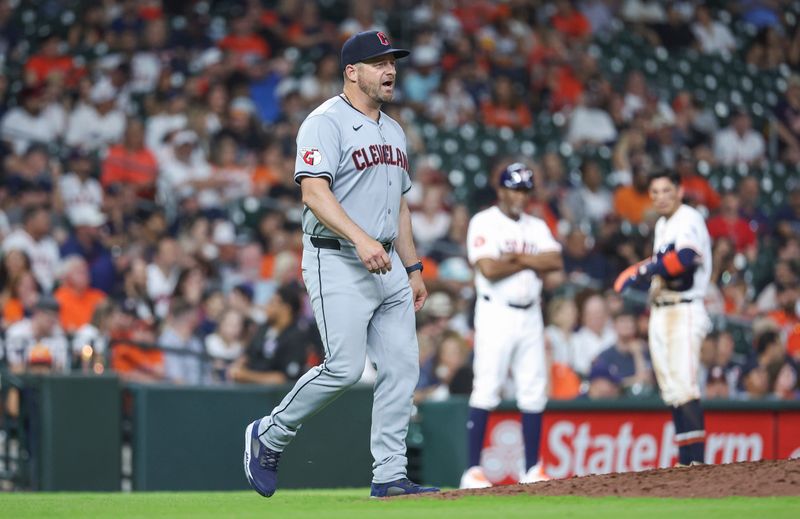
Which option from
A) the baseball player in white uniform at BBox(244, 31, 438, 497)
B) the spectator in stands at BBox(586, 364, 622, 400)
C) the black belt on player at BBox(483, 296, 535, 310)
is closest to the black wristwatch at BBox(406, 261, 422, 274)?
the baseball player in white uniform at BBox(244, 31, 438, 497)

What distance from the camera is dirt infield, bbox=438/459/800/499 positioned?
18.6 feet

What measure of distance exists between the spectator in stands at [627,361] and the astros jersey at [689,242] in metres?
3.08

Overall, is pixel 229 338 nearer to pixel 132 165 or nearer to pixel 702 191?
pixel 132 165

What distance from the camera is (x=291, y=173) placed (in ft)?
46.9

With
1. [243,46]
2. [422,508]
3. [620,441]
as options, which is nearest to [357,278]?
[422,508]

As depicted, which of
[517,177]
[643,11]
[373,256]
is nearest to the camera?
[373,256]

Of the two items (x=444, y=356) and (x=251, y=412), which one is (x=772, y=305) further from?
(x=251, y=412)

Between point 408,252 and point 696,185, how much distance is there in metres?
10.4

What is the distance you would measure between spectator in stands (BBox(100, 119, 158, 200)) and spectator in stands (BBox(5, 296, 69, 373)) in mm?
2702

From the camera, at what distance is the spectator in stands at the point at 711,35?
749 inches

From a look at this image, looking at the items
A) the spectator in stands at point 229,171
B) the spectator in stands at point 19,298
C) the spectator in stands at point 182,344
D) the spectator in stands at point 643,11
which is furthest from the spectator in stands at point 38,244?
the spectator in stands at point 643,11

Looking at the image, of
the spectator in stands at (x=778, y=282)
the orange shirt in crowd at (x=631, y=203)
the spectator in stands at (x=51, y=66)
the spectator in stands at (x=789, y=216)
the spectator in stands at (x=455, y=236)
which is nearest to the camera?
the spectator in stands at (x=455, y=236)

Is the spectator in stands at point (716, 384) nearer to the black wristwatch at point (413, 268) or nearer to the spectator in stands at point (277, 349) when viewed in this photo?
the spectator in stands at point (277, 349)

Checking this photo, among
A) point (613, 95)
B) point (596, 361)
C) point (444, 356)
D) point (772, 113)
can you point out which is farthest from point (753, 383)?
point (772, 113)
